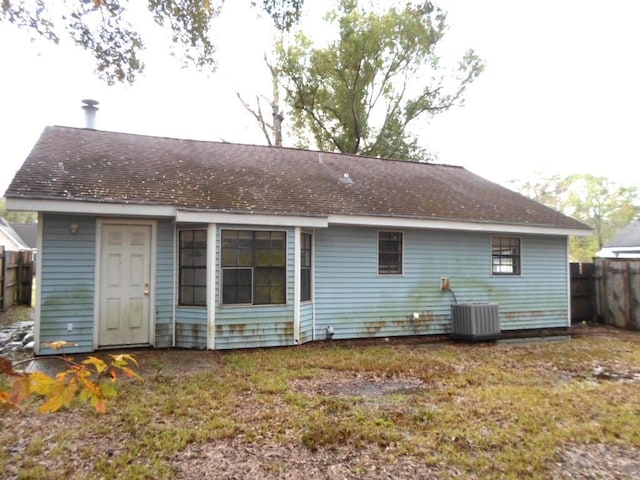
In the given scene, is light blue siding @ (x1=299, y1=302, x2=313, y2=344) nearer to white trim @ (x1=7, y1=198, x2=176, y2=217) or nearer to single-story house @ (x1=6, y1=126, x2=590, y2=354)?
single-story house @ (x1=6, y1=126, x2=590, y2=354)

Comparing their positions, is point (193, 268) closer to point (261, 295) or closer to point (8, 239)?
point (261, 295)

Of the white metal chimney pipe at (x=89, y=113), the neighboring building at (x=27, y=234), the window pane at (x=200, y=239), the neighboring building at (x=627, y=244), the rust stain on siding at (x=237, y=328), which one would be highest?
the white metal chimney pipe at (x=89, y=113)

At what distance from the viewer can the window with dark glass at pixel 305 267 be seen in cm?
870

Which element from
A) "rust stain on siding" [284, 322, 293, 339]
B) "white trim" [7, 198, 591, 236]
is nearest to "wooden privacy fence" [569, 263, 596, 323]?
"white trim" [7, 198, 591, 236]

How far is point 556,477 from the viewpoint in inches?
135

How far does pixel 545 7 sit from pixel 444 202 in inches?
186

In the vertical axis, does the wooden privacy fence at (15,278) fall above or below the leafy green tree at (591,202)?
below

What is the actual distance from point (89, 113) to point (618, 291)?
1435cm

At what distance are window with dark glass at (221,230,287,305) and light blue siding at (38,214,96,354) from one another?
224 centimetres

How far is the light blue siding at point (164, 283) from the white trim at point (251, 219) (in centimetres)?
71

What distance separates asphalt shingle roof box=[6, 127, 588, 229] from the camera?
25.1 feet

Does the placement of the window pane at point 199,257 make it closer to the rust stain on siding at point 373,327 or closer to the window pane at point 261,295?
the window pane at point 261,295

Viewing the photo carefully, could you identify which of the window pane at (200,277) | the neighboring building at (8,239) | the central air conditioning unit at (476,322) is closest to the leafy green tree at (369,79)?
the central air conditioning unit at (476,322)

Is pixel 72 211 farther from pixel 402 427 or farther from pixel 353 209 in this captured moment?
pixel 402 427
